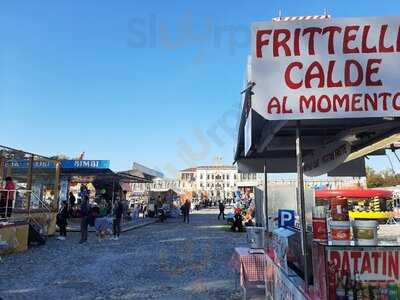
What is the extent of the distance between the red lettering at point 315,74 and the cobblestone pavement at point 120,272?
5451 millimetres

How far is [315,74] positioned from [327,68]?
0.29 ft

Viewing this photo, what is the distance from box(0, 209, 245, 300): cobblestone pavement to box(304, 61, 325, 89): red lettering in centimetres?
545

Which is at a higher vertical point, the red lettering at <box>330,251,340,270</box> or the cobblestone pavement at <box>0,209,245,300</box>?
the red lettering at <box>330,251,340,270</box>

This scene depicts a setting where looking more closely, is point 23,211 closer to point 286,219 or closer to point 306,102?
point 286,219

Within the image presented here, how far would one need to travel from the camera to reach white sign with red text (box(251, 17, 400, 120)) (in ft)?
9.50

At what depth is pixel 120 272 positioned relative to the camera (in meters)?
10.3

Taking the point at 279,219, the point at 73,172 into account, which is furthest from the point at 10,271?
the point at 73,172

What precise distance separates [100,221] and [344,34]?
1648 cm

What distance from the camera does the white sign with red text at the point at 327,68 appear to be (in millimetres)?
2896

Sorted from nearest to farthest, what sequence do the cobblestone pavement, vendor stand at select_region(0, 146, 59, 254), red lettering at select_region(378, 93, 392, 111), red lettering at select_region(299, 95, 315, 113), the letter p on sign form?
red lettering at select_region(378, 93, 392, 111) → red lettering at select_region(299, 95, 315, 113) → the letter p on sign → the cobblestone pavement → vendor stand at select_region(0, 146, 59, 254)

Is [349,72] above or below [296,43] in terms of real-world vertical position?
below

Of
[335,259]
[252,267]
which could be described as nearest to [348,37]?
[335,259]

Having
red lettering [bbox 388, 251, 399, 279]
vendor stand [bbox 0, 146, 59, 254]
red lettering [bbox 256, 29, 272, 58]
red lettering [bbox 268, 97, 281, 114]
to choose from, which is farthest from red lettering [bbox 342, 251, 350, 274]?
vendor stand [bbox 0, 146, 59, 254]

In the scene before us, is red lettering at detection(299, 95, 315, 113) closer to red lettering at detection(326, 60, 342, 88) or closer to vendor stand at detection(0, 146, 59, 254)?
red lettering at detection(326, 60, 342, 88)
